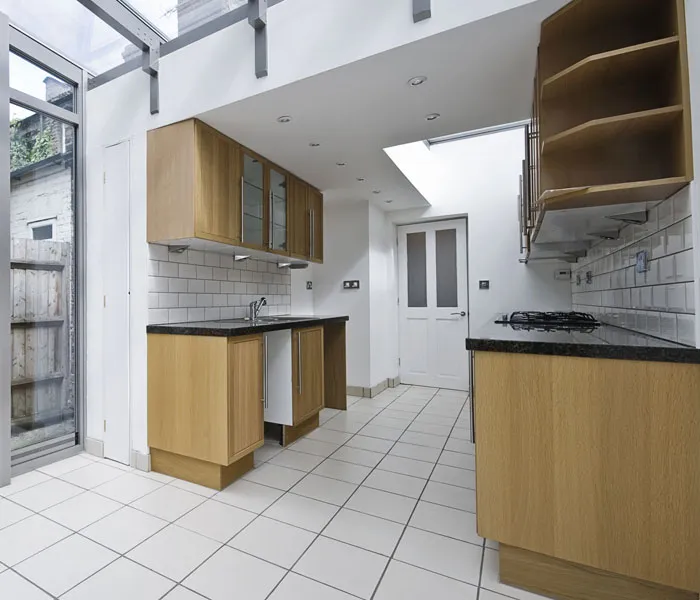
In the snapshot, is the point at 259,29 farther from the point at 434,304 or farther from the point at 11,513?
the point at 434,304

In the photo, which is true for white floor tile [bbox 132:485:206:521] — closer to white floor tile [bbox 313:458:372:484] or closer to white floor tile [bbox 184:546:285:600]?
white floor tile [bbox 184:546:285:600]

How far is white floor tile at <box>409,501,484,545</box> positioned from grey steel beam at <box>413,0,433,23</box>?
2282 millimetres

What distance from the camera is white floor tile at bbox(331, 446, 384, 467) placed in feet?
8.15

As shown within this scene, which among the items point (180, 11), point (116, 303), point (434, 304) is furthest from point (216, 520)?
point (434, 304)

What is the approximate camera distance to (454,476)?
2270 mm

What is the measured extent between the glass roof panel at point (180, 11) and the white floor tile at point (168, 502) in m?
2.79

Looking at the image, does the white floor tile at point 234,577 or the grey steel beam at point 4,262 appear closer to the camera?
the white floor tile at point 234,577

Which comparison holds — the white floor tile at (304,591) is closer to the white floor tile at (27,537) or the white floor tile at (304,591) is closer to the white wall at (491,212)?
the white floor tile at (27,537)

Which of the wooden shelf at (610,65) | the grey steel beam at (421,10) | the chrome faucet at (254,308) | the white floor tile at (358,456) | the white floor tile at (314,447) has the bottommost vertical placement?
the white floor tile at (314,447)

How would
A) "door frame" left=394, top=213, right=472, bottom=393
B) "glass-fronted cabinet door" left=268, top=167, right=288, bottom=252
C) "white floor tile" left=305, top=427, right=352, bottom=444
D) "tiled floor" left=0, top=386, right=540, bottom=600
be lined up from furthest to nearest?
"door frame" left=394, top=213, right=472, bottom=393
"glass-fronted cabinet door" left=268, top=167, right=288, bottom=252
"white floor tile" left=305, top=427, right=352, bottom=444
"tiled floor" left=0, top=386, right=540, bottom=600

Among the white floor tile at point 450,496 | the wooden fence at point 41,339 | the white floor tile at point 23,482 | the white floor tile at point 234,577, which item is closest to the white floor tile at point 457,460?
the white floor tile at point 450,496

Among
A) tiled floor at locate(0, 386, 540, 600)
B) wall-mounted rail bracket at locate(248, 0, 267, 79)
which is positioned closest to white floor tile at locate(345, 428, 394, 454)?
tiled floor at locate(0, 386, 540, 600)

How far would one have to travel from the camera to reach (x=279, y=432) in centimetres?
308

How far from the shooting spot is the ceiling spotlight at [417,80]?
1837 mm
